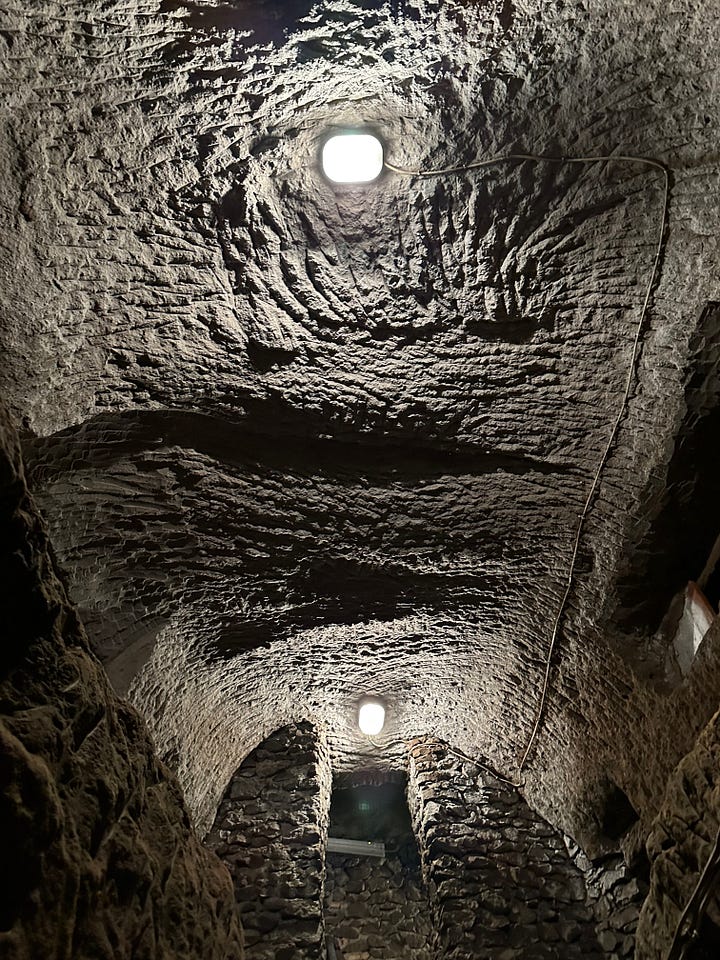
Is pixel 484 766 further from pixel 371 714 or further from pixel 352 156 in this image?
pixel 352 156

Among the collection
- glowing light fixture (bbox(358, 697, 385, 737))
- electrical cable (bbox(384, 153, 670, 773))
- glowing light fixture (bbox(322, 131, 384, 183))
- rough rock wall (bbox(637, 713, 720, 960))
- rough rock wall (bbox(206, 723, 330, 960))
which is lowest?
rough rock wall (bbox(637, 713, 720, 960))

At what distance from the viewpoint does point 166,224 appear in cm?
180

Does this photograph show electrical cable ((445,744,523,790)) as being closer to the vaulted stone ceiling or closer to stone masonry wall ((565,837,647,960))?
the vaulted stone ceiling

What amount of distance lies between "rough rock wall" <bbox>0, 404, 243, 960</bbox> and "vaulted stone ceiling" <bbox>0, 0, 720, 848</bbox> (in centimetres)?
93

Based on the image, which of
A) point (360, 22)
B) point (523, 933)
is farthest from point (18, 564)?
point (523, 933)

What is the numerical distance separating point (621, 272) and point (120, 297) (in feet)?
4.42

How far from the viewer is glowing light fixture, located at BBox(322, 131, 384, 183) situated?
5.55ft

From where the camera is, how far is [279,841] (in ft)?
10.4

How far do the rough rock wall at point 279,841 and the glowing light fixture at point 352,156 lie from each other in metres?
2.76

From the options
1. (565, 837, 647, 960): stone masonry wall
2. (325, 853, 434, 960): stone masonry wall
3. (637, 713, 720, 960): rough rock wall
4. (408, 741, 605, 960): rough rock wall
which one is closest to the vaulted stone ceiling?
(565, 837, 647, 960): stone masonry wall

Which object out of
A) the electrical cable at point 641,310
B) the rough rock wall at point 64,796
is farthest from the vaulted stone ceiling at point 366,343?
the rough rock wall at point 64,796

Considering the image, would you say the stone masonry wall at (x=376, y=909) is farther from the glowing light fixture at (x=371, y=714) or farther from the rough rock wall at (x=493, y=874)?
the glowing light fixture at (x=371, y=714)

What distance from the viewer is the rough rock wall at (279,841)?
9.41 feet

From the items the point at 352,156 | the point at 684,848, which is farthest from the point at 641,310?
the point at 684,848
